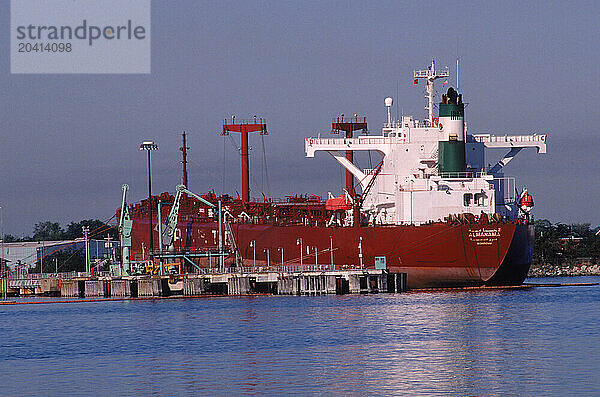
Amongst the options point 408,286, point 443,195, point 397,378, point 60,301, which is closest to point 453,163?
point 443,195

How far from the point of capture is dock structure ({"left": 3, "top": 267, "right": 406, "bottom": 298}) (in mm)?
67562

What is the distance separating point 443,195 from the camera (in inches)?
2616

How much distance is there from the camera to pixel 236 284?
72.9 metres

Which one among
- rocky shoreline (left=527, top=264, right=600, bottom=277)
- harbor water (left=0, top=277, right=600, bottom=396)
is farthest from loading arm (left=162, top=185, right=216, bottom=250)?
rocky shoreline (left=527, top=264, right=600, bottom=277)

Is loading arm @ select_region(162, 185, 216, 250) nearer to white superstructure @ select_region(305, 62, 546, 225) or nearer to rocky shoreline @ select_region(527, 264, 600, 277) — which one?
white superstructure @ select_region(305, 62, 546, 225)

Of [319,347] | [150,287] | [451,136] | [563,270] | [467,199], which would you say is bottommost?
[319,347]

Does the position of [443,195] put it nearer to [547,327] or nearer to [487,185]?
[487,185]

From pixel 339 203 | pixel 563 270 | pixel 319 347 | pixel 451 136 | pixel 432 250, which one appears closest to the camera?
pixel 319 347

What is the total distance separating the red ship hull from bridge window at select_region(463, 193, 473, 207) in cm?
322

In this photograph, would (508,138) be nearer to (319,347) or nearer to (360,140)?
(360,140)

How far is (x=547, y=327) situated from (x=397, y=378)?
14.7 m

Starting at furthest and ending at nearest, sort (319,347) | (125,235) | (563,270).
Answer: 1. (563,270)
2. (125,235)
3. (319,347)

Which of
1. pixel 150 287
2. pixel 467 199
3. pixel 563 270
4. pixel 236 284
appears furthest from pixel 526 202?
pixel 563 270

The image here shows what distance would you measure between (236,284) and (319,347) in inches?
1173
